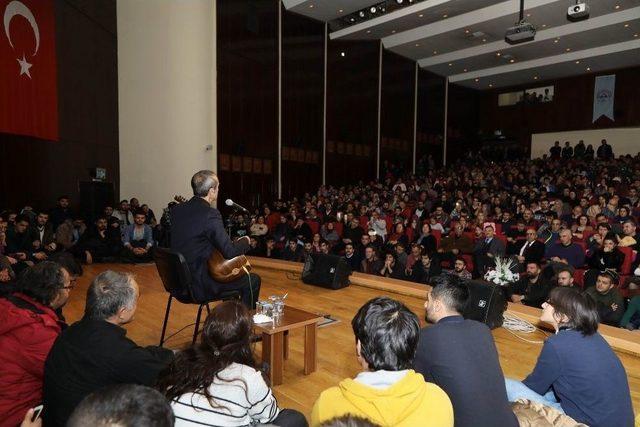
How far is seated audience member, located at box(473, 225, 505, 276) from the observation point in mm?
5816

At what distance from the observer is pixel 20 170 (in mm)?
6973

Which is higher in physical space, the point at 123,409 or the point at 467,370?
the point at 123,409

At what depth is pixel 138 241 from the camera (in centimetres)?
665

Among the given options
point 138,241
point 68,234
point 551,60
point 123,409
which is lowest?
point 138,241

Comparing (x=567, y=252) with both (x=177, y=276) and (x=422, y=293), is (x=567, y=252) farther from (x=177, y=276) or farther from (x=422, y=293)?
(x=177, y=276)

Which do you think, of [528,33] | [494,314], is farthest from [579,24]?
[494,314]

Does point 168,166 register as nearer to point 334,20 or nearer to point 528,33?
point 334,20

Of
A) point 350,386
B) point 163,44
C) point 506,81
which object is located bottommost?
point 350,386

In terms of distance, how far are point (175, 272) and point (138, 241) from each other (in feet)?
14.5

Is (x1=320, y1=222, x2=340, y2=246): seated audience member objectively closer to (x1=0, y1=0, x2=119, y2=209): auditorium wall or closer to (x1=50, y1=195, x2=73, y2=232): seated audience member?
(x1=50, y1=195, x2=73, y2=232): seated audience member

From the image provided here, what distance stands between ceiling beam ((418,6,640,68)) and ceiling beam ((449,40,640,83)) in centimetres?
180

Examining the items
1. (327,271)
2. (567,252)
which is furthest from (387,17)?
(327,271)

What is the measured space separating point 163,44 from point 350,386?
9.07m

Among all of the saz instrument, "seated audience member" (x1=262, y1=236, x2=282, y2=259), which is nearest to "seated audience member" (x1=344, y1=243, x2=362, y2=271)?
"seated audience member" (x1=262, y1=236, x2=282, y2=259)
